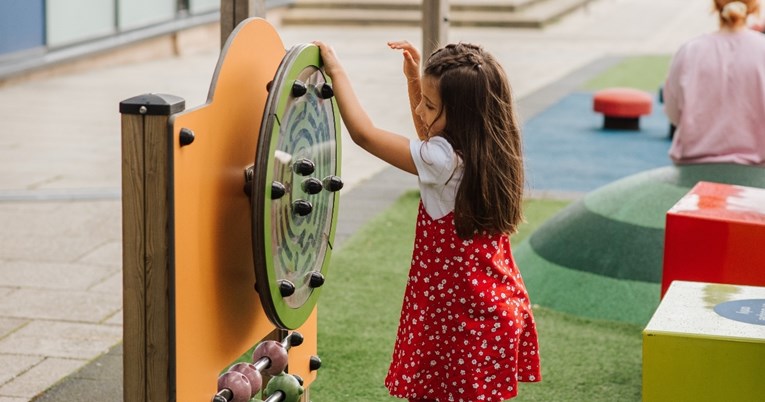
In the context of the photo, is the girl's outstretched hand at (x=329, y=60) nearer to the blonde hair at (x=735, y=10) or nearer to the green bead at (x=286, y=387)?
the green bead at (x=286, y=387)

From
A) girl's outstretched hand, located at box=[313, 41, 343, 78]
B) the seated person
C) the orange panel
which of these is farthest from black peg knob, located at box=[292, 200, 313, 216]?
the seated person

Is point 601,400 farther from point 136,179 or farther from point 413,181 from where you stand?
point 413,181

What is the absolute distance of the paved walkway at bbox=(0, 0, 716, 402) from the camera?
16.6 ft

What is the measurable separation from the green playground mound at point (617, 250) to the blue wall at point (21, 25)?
9.24 m

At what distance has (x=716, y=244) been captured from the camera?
467 centimetres

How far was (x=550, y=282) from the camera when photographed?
19.8 ft

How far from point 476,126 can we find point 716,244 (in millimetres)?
1778

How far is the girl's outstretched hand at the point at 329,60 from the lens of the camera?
3.49m

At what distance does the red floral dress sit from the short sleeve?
124 millimetres

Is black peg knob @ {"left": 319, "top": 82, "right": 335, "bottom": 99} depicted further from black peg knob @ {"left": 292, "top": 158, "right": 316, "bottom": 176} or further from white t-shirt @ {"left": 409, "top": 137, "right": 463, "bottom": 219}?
white t-shirt @ {"left": 409, "top": 137, "right": 463, "bottom": 219}

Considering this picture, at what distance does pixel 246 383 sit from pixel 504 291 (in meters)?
0.76

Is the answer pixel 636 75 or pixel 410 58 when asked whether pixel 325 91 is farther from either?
pixel 636 75

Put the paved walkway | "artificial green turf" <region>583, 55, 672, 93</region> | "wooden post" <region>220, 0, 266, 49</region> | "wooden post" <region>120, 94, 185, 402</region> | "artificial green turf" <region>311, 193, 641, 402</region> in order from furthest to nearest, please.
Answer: "artificial green turf" <region>583, 55, 672, 93</region> < the paved walkway < "artificial green turf" <region>311, 193, 641, 402</region> < "wooden post" <region>220, 0, 266, 49</region> < "wooden post" <region>120, 94, 185, 402</region>

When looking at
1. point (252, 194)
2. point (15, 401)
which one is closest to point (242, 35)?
point (252, 194)
